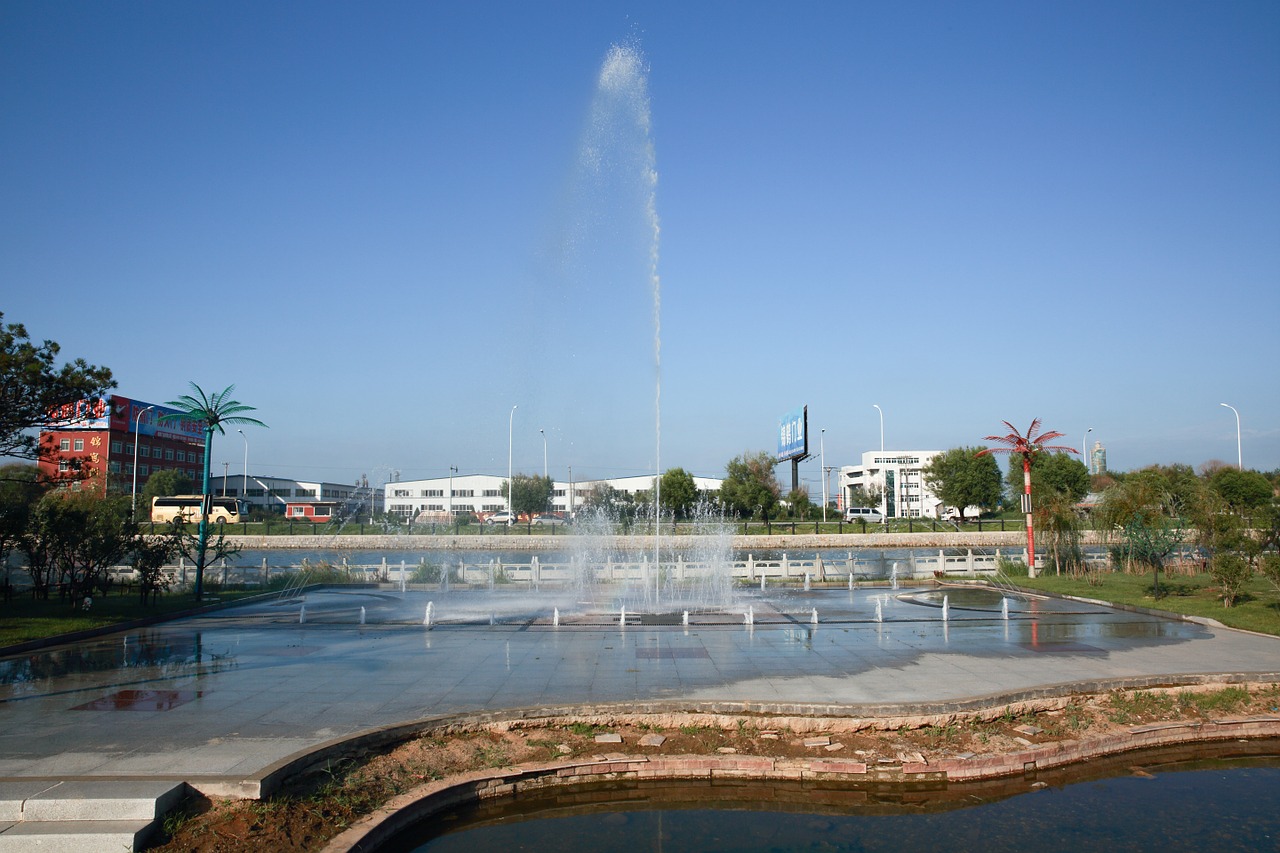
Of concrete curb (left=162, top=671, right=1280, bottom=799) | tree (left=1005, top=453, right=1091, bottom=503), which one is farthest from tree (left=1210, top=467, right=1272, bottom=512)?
concrete curb (left=162, top=671, right=1280, bottom=799)

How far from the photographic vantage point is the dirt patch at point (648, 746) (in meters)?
7.58

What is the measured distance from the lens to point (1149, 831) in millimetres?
8422

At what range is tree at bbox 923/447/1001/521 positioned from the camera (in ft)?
262

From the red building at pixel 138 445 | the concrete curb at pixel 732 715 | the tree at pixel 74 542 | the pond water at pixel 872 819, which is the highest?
the red building at pixel 138 445

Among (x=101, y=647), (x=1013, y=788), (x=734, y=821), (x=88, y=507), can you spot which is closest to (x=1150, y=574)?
(x=1013, y=788)

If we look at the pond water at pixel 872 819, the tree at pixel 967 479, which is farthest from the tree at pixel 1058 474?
the pond water at pixel 872 819

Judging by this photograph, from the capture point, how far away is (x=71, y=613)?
20250 millimetres

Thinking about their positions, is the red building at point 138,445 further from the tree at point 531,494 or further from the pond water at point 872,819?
the pond water at point 872,819

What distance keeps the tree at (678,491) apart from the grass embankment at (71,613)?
57625 mm

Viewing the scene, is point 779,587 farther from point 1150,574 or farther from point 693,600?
point 1150,574

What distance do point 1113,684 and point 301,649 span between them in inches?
567

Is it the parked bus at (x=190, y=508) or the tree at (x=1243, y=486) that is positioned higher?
the tree at (x=1243, y=486)

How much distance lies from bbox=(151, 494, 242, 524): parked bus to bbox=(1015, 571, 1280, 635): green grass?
170 feet

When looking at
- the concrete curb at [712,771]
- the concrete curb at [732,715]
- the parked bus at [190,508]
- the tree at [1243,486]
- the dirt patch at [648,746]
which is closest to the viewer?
the dirt patch at [648,746]
